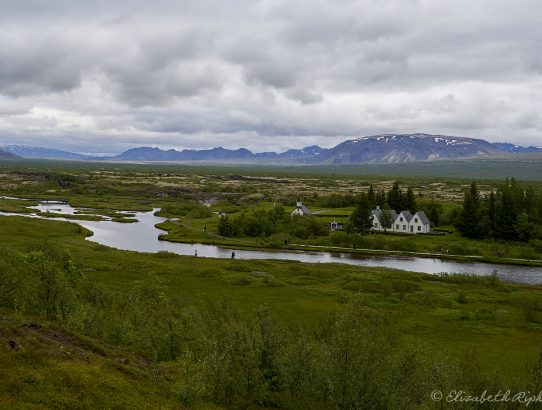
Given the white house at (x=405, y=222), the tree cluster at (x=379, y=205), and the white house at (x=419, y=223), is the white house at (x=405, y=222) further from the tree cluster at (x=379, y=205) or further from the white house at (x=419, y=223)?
the tree cluster at (x=379, y=205)

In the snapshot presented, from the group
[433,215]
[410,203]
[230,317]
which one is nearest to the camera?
[230,317]

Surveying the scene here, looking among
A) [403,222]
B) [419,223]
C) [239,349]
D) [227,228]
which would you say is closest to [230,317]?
[239,349]

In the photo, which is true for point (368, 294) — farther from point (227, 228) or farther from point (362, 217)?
point (227, 228)

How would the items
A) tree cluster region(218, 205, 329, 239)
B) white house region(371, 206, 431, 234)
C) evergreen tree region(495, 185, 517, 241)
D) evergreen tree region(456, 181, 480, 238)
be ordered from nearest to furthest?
evergreen tree region(495, 185, 517, 241) < evergreen tree region(456, 181, 480, 238) < tree cluster region(218, 205, 329, 239) < white house region(371, 206, 431, 234)

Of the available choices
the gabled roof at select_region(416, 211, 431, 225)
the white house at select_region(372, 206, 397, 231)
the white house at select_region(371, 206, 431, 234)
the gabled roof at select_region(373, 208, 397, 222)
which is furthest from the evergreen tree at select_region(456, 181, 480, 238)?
the white house at select_region(372, 206, 397, 231)

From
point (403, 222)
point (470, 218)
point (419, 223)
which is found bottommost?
point (403, 222)

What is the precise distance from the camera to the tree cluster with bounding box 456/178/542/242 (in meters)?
119

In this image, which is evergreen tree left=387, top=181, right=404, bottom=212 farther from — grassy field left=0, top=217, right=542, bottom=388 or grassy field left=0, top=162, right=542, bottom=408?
grassy field left=0, top=217, right=542, bottom=388

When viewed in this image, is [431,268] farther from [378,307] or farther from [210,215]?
[210,215]

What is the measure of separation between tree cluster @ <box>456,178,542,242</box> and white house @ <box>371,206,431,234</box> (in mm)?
8833

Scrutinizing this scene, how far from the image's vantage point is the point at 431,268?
313ft

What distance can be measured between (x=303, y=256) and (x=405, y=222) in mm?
39608

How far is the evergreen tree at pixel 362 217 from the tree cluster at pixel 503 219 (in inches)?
918

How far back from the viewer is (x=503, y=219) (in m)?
122
